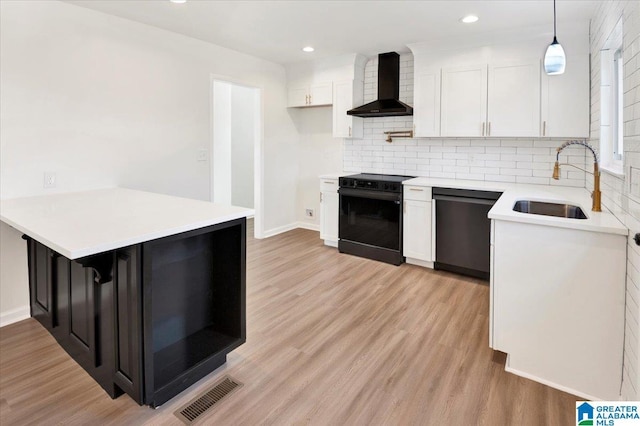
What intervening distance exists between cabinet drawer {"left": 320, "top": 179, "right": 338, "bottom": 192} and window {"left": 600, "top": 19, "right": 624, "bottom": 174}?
2742mm

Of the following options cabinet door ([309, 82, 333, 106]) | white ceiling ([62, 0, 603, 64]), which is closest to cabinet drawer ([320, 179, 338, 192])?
cabinet door ([309, 82, 333, 106])

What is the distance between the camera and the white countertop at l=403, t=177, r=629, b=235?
77.7 inches

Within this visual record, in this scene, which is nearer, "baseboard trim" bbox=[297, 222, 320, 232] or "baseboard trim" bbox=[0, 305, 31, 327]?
"baseboard trim" bbox=[0, 305, 31, 327]

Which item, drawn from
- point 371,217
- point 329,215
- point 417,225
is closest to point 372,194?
point 371,217

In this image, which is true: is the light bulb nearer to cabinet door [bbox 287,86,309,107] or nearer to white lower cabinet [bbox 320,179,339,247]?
white lower cabinet [bbox 320,179,339,247]

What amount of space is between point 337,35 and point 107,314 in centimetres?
347

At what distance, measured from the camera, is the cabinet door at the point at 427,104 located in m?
4.19

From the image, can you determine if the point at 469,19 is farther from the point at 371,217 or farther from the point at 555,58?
the point at 371,217

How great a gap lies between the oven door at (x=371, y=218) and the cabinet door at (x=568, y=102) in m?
1.62

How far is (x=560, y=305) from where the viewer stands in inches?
81.6

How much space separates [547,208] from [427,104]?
1876mm

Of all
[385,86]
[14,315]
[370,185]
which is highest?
[385,86]

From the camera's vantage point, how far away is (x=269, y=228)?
554cm

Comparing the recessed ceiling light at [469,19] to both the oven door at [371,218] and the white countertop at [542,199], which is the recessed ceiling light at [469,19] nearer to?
the white countertop at [542,199]
